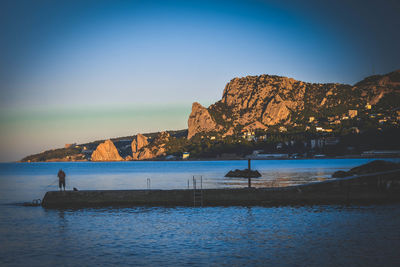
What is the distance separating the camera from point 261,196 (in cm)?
3747

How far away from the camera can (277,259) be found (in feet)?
60.0

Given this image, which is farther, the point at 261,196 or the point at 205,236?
the point at 261,196

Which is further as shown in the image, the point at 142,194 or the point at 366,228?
the point at 142,194

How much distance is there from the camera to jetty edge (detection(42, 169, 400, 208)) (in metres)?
37.3

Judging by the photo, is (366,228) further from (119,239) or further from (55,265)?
(55,265)

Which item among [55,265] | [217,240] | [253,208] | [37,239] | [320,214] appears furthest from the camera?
[253,208]

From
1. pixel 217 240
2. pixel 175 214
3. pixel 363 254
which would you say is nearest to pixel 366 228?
pixel 363 254

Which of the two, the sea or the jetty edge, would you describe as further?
the jetty edge

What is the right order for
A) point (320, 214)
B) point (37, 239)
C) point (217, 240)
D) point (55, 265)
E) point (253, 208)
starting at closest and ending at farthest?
point (55, 265) → point (217, 240) → point (37, 239) → point (320, 214) → point (253, 208)

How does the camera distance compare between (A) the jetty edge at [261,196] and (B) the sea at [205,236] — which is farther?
(A) the jetty edge at [261,196]

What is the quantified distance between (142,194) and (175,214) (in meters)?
5.99

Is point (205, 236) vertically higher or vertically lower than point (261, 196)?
lower

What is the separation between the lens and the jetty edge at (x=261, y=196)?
1468 inches

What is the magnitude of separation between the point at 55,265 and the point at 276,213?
20.0 m
